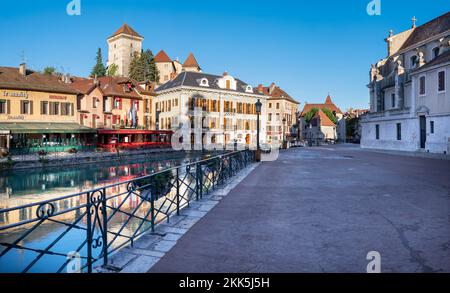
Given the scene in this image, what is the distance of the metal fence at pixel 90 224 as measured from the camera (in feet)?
14.5

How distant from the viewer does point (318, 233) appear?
6.12 m

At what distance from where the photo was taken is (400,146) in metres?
36.8

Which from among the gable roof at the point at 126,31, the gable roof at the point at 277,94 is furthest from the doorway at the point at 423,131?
the gable roof at the point at 126,31

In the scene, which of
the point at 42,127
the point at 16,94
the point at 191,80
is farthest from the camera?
the point at 191,80

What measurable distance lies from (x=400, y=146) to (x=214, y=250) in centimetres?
3711

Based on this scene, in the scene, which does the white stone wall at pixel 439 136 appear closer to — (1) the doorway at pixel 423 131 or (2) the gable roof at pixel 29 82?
(1) the doorway at pixel 423 131

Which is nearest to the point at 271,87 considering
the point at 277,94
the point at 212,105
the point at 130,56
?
the point at 277,94

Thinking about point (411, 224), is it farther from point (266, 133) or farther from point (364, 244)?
point (266, 133)

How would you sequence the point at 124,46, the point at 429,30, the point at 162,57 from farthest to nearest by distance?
the point at 124,46
the point at 162,57
the point at 429,30

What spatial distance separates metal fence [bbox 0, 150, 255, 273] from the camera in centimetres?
443

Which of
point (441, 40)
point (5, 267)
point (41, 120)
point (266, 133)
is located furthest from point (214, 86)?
point (5, 267)

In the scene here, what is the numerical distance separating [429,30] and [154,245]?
4618 cm

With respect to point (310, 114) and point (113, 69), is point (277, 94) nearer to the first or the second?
point (310, 114)

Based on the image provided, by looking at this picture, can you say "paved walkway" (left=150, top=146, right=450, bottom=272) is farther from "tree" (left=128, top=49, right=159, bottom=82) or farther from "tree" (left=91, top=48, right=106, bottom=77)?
"tree" (left=91, top=48, right=106, bottom=77)
